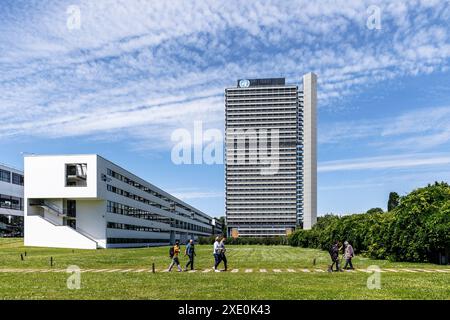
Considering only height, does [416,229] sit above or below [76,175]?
below

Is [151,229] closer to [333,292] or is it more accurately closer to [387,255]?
[387,255]

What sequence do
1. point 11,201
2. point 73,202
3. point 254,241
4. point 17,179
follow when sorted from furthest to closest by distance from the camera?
point 254,241
point 17,179
point 11,201
point 73,202

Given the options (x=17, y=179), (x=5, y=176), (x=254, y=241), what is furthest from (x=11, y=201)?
(x=254, y=241)

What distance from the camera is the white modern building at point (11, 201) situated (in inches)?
4478

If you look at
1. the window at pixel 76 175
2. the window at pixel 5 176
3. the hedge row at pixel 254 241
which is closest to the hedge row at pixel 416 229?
the window at pixel 76 175

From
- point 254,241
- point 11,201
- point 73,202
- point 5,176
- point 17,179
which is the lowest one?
point 254,241

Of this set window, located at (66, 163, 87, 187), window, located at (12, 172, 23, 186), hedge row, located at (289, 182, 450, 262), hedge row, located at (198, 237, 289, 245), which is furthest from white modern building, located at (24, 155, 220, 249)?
hedge row, located at (198, 237, 289, 245)

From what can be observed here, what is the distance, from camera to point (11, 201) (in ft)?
390

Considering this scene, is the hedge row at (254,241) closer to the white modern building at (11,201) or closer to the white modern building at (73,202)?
the white modern building at (11,201)

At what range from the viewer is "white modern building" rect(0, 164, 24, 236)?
113750 millimetres

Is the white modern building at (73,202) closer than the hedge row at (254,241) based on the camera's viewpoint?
Yes

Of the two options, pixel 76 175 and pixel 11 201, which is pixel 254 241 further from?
pixel 76 175

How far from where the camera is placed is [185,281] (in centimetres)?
2441
